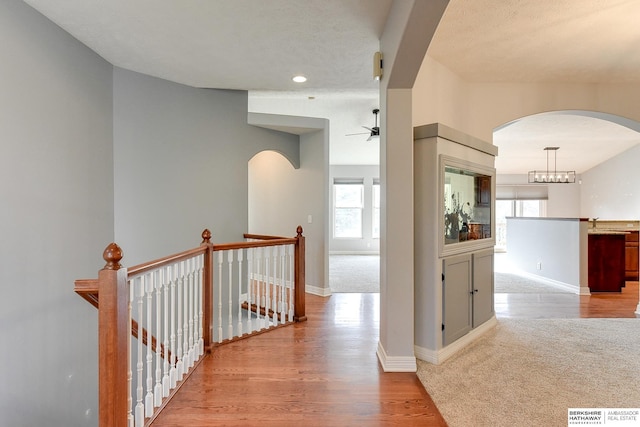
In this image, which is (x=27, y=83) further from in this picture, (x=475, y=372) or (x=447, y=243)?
(x=475, y=372)

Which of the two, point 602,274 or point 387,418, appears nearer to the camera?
point 387,418

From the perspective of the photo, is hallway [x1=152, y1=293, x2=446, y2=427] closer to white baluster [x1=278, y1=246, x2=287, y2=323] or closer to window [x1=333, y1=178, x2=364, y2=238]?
white baluster [x1=278, y1=246, x2=287, y2=323]

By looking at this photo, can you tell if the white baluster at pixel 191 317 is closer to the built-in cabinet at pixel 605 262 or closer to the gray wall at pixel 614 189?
the built-in cabinet at pixel 605 262

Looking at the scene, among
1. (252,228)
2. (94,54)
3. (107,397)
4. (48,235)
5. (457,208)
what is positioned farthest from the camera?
(252,228)

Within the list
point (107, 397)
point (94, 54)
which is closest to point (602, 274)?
point (107, 397)

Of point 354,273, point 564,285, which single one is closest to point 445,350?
point 564,285

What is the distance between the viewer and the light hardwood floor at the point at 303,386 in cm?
210

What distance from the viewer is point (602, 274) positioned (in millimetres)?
5316

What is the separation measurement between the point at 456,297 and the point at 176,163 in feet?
11.4

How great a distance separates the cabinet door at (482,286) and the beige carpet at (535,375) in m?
0.21

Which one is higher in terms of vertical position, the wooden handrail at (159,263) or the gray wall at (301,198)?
the gray wall at (301,198)

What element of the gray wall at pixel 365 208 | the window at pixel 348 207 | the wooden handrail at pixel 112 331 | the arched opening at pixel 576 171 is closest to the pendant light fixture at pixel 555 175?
the arched opening at pixel 576 171

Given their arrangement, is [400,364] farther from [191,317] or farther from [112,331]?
[112,331]

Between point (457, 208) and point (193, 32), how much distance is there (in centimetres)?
274
